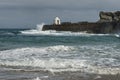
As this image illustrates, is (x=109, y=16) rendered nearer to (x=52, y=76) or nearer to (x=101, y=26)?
(x=101, y=26)

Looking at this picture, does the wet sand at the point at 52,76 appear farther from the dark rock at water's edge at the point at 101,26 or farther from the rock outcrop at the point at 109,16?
the rock outcrop at the point at 109,16

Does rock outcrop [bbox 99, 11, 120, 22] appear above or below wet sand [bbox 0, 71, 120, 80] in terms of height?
below

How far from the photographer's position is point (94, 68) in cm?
1146

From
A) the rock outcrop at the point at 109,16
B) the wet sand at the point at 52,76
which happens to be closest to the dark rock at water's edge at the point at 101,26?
the rock outcrop at the point at 109,16

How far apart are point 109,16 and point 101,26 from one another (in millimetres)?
4781

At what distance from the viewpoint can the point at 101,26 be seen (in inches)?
2227

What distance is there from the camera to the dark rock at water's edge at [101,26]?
55.4 meters

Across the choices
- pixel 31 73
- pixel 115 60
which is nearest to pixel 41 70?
pixel 31 73

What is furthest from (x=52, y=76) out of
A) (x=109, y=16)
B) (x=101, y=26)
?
(x=109, y=16)

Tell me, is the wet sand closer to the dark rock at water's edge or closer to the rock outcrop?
the dark rock at water's edge

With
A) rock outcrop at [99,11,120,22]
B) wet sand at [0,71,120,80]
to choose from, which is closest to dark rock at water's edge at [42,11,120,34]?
rock outcrop at [99,11,120,22]

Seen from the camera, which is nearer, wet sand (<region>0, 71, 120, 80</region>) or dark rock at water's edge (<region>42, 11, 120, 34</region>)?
wet sand (<region>0, 71, 120, 80</region>)

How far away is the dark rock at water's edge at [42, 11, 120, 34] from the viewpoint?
55.4 m

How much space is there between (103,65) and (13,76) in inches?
143
